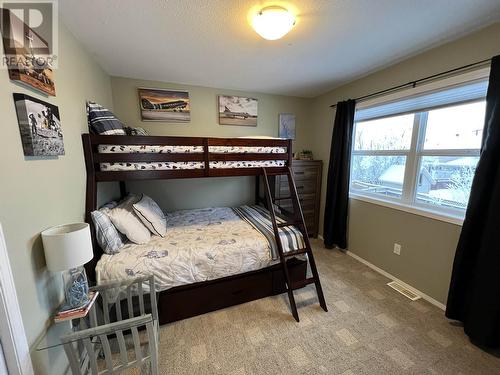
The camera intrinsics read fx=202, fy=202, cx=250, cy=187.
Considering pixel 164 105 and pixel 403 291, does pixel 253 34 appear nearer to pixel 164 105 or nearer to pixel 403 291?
pixel 164 105

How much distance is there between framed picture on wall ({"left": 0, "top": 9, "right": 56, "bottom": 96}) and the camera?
37.7 inches

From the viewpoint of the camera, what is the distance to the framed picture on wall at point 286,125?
354 centimetres

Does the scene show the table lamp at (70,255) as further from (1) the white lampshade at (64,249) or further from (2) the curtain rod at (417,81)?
(2) the curtain rod at (417,81)

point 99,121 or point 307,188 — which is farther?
point 307,188

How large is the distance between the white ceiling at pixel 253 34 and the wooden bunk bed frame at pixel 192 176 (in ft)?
2.78

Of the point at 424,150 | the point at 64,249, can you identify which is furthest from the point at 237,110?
the point at 64,249

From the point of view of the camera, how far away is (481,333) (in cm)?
151

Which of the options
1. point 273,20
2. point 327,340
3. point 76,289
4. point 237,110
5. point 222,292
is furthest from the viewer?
point 237,110

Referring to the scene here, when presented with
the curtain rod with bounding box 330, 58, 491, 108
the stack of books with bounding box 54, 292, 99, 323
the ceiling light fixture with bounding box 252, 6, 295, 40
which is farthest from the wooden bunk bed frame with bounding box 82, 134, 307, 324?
the curtain rod with bounding box 330, 58, 491, 108

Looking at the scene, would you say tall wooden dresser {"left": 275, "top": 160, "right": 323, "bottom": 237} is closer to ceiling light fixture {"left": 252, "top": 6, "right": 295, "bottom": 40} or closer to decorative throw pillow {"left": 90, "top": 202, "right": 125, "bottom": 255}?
ceiling light fixture {"left": 252, "top": 6, "right": 295, "bottom": 40}

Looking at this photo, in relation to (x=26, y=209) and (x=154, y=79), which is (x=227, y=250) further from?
(x=154, y=79)

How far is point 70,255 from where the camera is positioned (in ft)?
3.58

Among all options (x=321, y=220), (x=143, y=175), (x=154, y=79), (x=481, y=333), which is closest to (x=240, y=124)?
(x=154, y=79)

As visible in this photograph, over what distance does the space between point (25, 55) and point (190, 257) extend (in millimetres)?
1626
